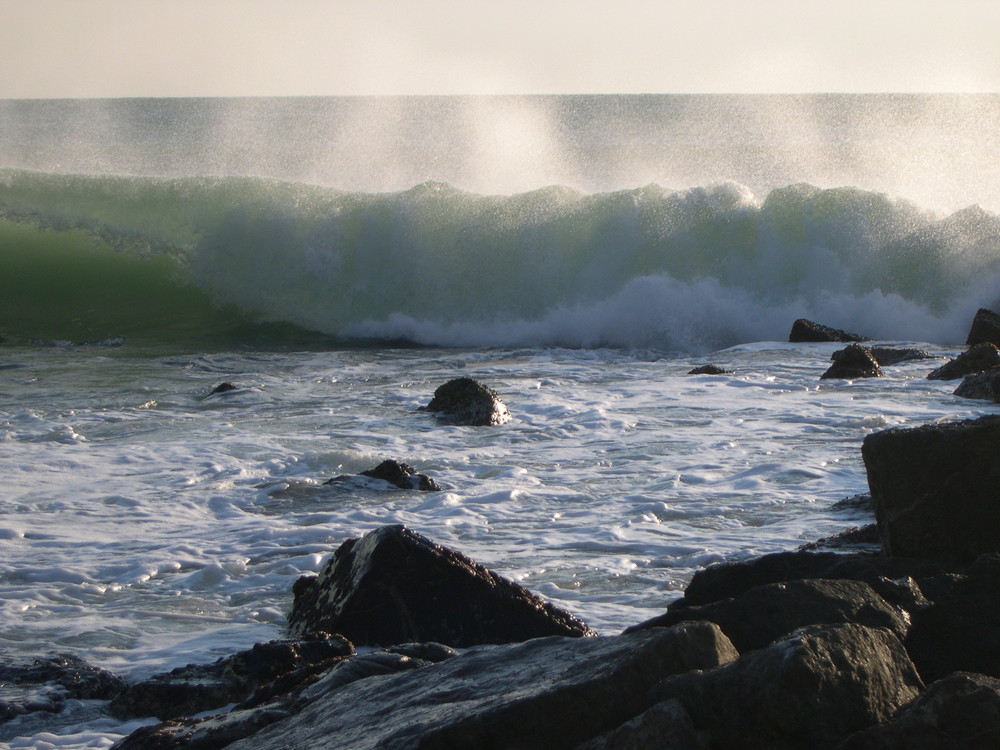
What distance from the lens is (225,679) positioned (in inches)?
161

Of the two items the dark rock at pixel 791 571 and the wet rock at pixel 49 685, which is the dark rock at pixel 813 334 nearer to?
the dark rock at pixel 791 571

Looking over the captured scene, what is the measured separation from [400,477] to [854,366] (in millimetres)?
5623

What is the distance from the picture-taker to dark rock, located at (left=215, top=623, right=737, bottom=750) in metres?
2.64

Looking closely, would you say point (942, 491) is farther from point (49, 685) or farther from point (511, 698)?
point (49, 685)

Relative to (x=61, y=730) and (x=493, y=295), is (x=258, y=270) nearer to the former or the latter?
(x=493, y=295)

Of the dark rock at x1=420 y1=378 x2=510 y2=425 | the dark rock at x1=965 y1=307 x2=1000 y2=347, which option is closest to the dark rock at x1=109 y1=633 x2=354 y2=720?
the dark rock at x1=420 y1=378 x2=510 y2=425

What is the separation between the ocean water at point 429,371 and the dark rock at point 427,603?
427 millimetres

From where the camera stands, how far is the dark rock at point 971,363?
11.0 meters

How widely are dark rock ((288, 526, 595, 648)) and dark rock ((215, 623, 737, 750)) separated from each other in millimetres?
1143

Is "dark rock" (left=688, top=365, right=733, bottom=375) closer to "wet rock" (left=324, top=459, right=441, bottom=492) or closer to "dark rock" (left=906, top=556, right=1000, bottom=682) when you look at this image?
"wet rock" (left=324, top=459, right=441, bottom=492)

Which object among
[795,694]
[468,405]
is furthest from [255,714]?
[468,405]

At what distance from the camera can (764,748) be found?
97.7 inches

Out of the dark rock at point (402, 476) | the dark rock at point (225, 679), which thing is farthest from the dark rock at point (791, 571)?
the dark rock at point (402, 476)

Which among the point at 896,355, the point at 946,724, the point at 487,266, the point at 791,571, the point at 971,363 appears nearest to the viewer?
the point at 946,724
